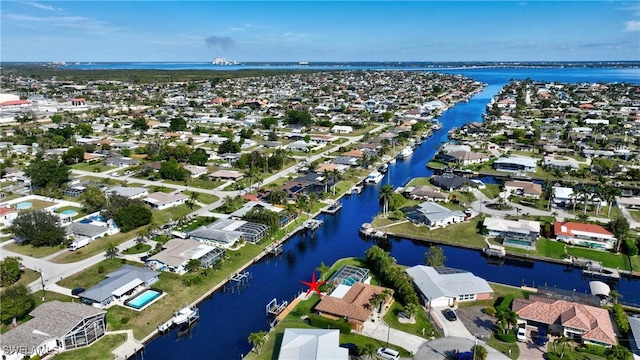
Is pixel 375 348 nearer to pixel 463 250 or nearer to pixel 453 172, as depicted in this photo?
pixel 463 250

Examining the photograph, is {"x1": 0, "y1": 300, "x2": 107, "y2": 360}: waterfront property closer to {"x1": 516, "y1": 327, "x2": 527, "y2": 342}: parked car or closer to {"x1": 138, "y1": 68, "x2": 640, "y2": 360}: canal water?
{"x1": 138, "y1": 68, "x2": 640, "y2": 360}: canal water

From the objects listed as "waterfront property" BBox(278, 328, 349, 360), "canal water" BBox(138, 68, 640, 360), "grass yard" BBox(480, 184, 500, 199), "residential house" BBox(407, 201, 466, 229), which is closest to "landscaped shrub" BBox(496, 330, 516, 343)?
"canal water" BBox(138, 68, 640, 360)

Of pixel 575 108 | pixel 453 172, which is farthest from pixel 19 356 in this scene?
pixel 575 108

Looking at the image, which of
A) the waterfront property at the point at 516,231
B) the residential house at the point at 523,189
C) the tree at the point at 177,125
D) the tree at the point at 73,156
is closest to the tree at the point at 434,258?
the waterfront property at the point at 516,231

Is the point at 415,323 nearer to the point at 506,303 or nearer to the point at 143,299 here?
the point at 506,303

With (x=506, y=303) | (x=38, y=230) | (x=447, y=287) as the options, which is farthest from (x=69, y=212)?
(x=506, y=303)
